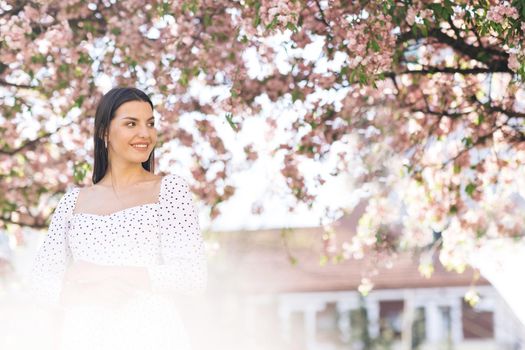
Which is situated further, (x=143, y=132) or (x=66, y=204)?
(x=66, y=204)

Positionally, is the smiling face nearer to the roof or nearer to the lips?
the lips

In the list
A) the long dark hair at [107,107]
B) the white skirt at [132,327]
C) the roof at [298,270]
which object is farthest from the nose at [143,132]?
the roof at [298,270]

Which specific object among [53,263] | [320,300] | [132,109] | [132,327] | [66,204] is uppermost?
[132,109]

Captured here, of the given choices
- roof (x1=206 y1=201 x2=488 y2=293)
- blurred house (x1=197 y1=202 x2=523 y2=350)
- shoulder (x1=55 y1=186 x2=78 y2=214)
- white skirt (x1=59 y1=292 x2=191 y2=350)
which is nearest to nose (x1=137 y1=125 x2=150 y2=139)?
shoulder (x1=55 y1=186 x2=78 y2=214)

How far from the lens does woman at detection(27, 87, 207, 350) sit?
3.77 meters

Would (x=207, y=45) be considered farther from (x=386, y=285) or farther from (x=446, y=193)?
(x=386, y=285)

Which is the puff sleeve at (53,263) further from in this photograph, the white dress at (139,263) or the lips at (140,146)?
the lips at (140,146)

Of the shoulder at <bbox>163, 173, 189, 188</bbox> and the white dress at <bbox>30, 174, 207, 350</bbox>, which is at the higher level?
the shoulder at <bbox>163, 173, 189, 188</bbox>

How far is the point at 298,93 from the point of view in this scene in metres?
7.37

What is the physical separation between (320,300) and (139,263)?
22.7 m

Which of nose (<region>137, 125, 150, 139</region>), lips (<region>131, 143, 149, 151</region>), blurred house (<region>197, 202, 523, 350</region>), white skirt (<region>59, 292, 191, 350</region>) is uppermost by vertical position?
nose (<region>137, 125, 150, 139</region>)

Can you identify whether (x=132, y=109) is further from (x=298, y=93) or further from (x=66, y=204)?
(x=298, y=93)

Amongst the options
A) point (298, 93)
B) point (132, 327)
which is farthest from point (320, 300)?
point (132, 327)

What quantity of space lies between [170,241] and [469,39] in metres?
5.48
